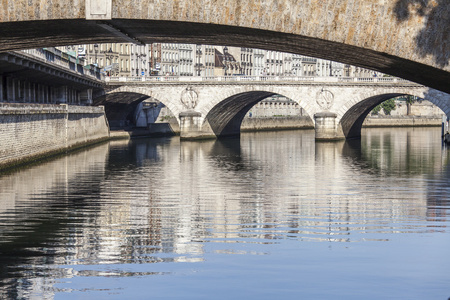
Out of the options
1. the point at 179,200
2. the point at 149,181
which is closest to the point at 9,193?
the point at 179,200

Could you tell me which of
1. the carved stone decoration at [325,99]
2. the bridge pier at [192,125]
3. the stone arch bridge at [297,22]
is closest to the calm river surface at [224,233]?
the stone arch bridge at [297,22]

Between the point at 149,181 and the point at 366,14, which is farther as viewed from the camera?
the point at 149,181

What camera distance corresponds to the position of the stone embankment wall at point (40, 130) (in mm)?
43688

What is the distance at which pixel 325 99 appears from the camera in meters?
88.9

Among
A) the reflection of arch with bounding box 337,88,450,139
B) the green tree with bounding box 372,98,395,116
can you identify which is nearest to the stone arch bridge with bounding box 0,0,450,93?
the reflection of arch with bounding box 337,88,450,139

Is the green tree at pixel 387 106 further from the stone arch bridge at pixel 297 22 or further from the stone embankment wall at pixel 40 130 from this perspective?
the stone arch bridge at pixel 297 22

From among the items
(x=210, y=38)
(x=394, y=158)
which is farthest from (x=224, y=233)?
(x=394, y=158)

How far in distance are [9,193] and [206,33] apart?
2177 cm

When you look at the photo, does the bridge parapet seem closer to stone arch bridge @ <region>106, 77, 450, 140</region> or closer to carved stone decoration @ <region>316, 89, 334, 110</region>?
stone arch bridge @ <region>106, 77, 450, 140</region>

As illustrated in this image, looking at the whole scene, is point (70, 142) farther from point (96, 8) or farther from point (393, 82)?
point (96, 8)

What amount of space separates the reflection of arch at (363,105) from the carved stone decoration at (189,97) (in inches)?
606

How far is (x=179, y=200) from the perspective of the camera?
105ft

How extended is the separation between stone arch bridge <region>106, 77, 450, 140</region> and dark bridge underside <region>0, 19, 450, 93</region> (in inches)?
2836

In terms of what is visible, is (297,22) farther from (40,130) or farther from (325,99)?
(325,99)
